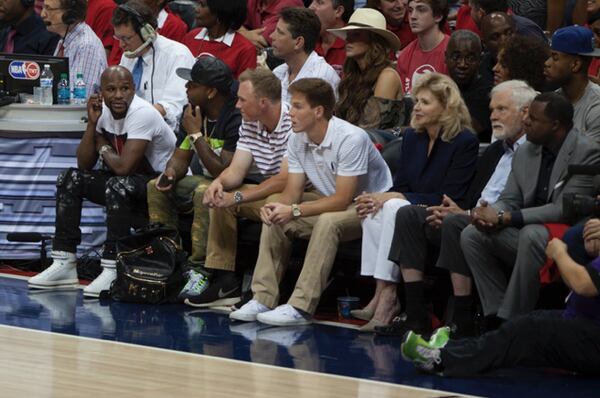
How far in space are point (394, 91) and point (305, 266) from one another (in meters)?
1.54

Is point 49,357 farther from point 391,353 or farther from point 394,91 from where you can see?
point 394,91

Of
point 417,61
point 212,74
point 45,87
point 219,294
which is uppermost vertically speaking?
point 417,61

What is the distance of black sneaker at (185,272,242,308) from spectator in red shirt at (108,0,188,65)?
2.97m

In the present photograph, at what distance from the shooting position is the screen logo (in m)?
9.88

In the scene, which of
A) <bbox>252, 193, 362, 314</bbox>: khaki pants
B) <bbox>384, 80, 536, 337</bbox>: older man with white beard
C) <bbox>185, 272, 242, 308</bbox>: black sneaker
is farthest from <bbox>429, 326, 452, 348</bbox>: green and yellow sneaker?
<bbox>185, 272, 242, 308</bbox>: black sneaker

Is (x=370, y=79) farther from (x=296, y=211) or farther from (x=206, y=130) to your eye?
(x=296, y=211)

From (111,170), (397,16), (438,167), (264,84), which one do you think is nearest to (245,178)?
(264,84)

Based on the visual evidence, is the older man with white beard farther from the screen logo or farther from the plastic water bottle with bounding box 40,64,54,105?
the screen logo

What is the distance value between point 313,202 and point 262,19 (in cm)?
373

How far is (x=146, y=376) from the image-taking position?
6.43 meters

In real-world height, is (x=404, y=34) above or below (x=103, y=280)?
above

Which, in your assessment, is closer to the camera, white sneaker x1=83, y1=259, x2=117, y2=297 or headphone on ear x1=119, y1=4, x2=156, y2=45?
white sneaker x1=83, y1=259, x2=117, y2=297

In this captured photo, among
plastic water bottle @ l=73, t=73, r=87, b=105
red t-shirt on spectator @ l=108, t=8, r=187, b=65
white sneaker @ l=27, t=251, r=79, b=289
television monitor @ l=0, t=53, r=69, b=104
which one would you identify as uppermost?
red t-shirt on spectator @ l=108, t=8, r=187, b=65

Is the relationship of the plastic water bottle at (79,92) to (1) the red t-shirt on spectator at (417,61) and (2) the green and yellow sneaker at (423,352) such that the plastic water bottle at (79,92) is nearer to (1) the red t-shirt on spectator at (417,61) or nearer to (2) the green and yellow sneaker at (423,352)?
(1) the red t-shirt on spectator at (417,61)
